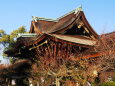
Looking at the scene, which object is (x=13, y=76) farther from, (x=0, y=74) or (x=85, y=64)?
(x=85, y=64)

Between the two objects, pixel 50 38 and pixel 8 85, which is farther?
pixel 8 85

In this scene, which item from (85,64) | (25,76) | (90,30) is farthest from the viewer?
(90,30)

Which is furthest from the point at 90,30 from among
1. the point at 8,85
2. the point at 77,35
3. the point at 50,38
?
the point at 8,85

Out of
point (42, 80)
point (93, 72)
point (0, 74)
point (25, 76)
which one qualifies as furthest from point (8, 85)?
point (93, 72)

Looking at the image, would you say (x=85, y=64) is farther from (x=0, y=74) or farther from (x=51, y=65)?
(x=0, y=74)

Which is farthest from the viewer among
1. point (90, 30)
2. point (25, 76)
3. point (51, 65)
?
point (90, 30)

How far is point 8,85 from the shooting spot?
45.1ft

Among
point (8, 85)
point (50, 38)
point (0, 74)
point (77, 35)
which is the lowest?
point (8, 85)

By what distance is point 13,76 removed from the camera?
42.6ft

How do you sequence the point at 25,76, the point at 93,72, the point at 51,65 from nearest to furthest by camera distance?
the point at 93,72 < the point at 51,65 < the point at 25,76

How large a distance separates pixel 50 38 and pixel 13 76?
5.28m

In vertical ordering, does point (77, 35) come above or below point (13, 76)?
above

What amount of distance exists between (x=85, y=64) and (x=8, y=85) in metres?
7.76

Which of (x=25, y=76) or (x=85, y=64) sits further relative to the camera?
(x=25, y=76)
